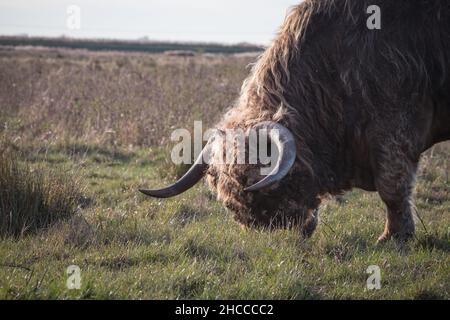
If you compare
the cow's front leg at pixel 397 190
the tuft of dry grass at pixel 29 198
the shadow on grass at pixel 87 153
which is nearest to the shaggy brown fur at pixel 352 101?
the cow's front leg at pixel 397 190

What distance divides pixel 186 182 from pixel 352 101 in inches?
60.4

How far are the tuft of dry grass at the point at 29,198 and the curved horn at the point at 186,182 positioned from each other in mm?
1025

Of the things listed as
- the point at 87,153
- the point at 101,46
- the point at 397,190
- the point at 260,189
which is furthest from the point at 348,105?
the point at 101,46

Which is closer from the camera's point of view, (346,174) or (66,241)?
(66,241)

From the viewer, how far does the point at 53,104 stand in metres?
11.2

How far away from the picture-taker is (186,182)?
16.1ft

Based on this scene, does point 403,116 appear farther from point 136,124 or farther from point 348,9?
point 136,124

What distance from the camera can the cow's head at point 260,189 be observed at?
466cm

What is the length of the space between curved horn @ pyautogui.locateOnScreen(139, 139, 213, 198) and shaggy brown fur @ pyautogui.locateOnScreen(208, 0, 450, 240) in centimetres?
12

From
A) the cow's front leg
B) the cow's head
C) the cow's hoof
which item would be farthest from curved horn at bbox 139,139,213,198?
the cow's hoof

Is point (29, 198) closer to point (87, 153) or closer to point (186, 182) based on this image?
point (186, 182)

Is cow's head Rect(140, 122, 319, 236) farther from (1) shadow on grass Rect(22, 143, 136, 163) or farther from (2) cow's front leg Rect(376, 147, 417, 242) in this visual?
(1) shadow on grass Rect(22, 143, 136, 163)
